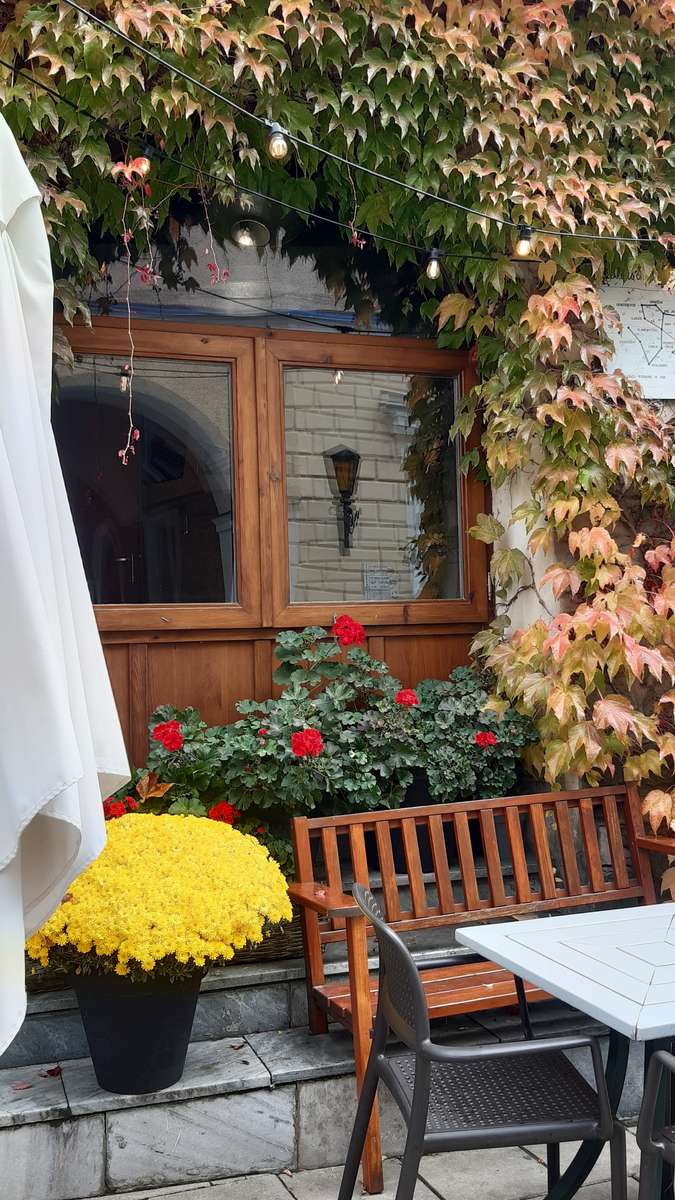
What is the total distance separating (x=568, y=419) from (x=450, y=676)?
1.22 meters

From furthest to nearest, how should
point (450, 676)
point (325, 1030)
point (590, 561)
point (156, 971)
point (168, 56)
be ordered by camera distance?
point (450, 676)
point (590, 561)
point (168, 56)
point (325, 1030)
point (156, 971)

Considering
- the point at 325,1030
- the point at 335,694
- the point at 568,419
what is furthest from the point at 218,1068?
the point at 568,419

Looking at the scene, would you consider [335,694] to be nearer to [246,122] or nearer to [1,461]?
[246,122]

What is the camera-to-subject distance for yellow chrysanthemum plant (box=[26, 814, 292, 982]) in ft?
8.80

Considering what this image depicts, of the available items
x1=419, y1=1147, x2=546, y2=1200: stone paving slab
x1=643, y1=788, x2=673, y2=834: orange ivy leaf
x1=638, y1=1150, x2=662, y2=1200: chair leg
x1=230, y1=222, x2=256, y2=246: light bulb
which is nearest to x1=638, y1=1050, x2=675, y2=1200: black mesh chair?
x1=638, y1=1150, x2=662, y2=1200: chair leg

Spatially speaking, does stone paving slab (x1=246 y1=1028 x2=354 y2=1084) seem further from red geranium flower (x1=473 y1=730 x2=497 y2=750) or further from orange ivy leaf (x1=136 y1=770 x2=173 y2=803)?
red geranium flower (x1=473 y1=730 x2=497 y2=750)

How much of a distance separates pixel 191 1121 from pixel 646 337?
3.57 metres

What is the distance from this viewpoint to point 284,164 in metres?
4.24

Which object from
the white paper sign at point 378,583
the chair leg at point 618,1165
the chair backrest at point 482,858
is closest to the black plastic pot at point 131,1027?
the chair backrest at point 482,858

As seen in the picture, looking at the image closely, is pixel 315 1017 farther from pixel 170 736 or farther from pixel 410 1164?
pixel 410 1164

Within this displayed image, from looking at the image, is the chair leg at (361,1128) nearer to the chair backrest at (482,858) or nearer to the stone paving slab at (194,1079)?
the stone paving slab at (194,1079)

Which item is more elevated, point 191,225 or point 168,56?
point 168,56

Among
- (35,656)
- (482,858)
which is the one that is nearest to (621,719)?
(482,858)

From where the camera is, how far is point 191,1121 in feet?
9.40
